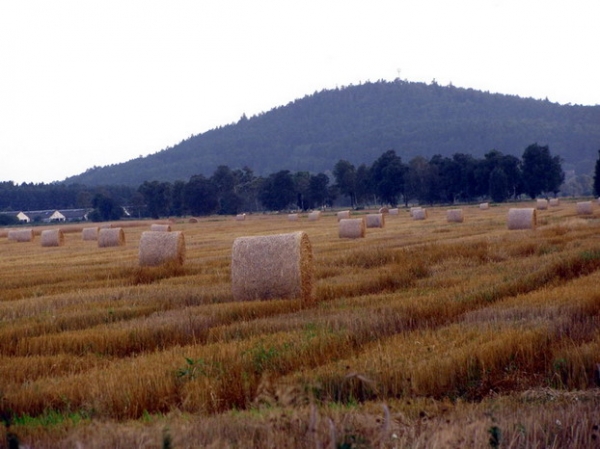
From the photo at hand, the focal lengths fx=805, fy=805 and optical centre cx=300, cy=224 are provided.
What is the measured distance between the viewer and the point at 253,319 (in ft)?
41.9

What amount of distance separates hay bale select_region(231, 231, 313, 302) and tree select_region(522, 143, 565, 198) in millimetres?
103729

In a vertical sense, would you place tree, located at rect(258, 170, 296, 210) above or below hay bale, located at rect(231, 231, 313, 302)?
above

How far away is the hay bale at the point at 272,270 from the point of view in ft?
51.2

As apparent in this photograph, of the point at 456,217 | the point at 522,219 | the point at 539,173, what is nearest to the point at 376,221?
the point at 456,217

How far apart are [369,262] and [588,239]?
7.86 m

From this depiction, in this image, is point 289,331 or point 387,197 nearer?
point 289,331

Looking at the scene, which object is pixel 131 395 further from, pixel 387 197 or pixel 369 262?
pixel 387 197

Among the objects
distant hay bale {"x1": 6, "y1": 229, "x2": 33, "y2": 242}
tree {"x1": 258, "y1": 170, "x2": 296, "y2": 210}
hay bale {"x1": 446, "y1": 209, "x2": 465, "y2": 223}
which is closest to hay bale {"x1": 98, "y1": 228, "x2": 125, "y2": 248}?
distant hay bale {"x1": 6, "y1": 229, "x2": 33, "y2": 242}

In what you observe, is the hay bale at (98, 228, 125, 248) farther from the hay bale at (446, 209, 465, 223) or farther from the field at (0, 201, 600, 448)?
the field at (0, 201, 600, 448)

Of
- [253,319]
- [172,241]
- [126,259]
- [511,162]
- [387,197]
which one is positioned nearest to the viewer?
[253,319]

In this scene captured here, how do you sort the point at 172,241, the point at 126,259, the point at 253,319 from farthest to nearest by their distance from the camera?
the point at 126,259
the point at 172,241
the point at 253,319

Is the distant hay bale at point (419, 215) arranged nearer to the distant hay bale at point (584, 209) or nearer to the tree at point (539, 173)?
the distant hay bale at point (584, 209)

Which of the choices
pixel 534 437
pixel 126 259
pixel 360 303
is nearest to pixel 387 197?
pixel 126 259

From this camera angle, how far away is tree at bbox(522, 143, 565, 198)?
11469cm
